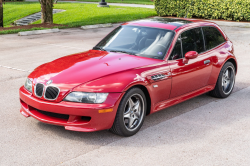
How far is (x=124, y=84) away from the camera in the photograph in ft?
16.1

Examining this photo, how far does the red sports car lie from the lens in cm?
476

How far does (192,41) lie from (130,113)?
212cm

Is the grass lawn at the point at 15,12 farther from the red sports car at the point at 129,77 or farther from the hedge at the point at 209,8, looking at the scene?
the red sports car at the point at 129,77

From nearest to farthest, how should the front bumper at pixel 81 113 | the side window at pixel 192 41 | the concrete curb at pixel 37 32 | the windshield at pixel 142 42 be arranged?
the front bumper at pixel 81 113 < the windshield at pixel 142 42 < the side window at pixel 192 41 < the concrete curb at pixel 37 32

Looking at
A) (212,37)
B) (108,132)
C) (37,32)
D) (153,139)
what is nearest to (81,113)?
(108,132)

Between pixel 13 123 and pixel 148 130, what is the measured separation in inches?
85.6

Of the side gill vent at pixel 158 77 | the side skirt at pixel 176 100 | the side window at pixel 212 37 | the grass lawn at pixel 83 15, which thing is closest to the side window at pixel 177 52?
the side gill vent at pixel 158 77

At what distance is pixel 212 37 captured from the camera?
702 centimetres

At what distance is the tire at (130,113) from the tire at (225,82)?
231 centimetres

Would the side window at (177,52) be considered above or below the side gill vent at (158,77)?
above

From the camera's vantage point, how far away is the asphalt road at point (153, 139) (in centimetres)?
447

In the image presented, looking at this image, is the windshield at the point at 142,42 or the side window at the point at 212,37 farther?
the side window at the point at 212,37

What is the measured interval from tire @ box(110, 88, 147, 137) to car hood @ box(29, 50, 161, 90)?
17.0 inches

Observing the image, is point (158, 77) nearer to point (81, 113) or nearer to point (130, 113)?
point (130, 113)
